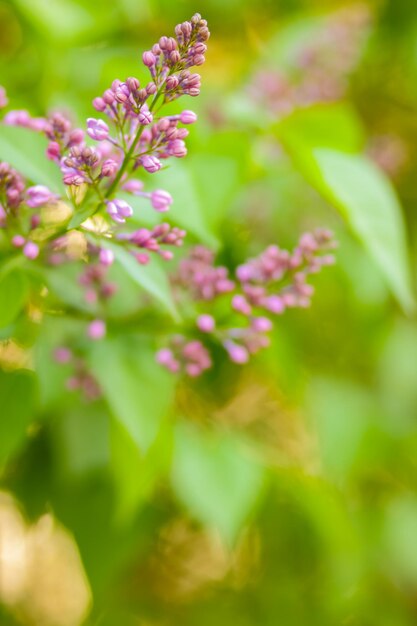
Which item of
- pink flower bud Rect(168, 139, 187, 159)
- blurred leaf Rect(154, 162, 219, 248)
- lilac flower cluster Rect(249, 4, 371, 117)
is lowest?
lilac flower cluster Rect(249, 4, 371, 117)

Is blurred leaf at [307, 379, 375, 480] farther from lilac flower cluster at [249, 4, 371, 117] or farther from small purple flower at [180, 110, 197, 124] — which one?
small purple flower at [180, 110, 197, 124]

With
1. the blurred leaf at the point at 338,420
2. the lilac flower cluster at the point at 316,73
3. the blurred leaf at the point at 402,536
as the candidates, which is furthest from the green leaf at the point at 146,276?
the blurred leaf at the point at 402,536

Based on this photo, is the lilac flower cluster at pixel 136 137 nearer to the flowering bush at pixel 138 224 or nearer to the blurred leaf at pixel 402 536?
the flowering bush at pixel 138 224

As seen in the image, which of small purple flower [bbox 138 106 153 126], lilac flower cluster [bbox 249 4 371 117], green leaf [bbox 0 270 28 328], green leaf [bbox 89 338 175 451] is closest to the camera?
small purple flower [bbox 138 106 153 126]

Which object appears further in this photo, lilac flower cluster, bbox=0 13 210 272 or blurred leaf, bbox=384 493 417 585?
blurred leaf, bbox=384 493 417 585

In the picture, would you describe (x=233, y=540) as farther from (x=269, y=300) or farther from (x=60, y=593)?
(x=60, y=593)

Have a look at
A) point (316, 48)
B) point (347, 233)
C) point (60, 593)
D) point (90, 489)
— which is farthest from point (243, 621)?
point (316, 48)

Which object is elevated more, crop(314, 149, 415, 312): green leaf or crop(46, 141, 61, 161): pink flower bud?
crop(46, 141, 61, 161): pink flower bud

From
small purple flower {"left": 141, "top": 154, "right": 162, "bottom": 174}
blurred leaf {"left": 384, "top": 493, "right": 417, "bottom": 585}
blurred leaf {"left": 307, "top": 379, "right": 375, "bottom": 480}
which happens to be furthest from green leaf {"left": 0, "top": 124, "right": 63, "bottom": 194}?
blurred leaf {"left": 384, "top": 493, "right": 417, "bottom": 585}
